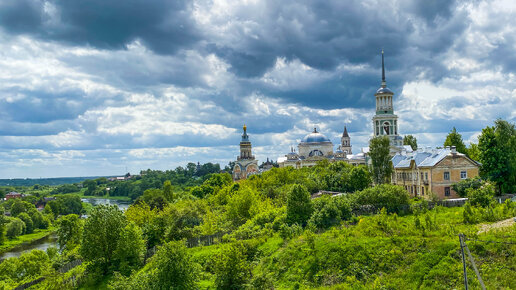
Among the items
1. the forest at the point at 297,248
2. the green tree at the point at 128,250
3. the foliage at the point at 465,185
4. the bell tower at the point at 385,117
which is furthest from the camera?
the bell tower at the point at 385,117

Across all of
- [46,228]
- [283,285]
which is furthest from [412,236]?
[46,228]

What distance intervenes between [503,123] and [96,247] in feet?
135

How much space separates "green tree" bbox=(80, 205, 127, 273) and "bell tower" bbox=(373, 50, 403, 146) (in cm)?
7577

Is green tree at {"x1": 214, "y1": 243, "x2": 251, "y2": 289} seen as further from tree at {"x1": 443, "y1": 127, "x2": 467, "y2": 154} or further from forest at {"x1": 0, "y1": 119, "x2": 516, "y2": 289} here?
tree at {"x1": 443, "y1": 127, "x2": 467, "y2": 154}

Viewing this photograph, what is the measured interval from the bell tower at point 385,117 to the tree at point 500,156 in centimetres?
5384

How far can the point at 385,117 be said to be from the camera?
329 ft

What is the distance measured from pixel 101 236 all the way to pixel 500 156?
1510 inches

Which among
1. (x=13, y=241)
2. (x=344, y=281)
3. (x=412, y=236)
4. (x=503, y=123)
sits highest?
(x=503, y=123)

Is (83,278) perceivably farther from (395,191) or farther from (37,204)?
(37,204)

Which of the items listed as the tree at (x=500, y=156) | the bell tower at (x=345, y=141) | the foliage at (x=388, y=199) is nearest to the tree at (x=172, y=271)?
the foliage at (x=388, y=199)

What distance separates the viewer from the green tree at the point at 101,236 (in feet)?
116

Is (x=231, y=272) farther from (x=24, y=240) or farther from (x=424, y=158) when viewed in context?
(x=24, y=240)

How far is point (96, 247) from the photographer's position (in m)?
35.3

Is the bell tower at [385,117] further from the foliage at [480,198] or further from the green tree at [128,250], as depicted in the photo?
the green tree at [128,250]
